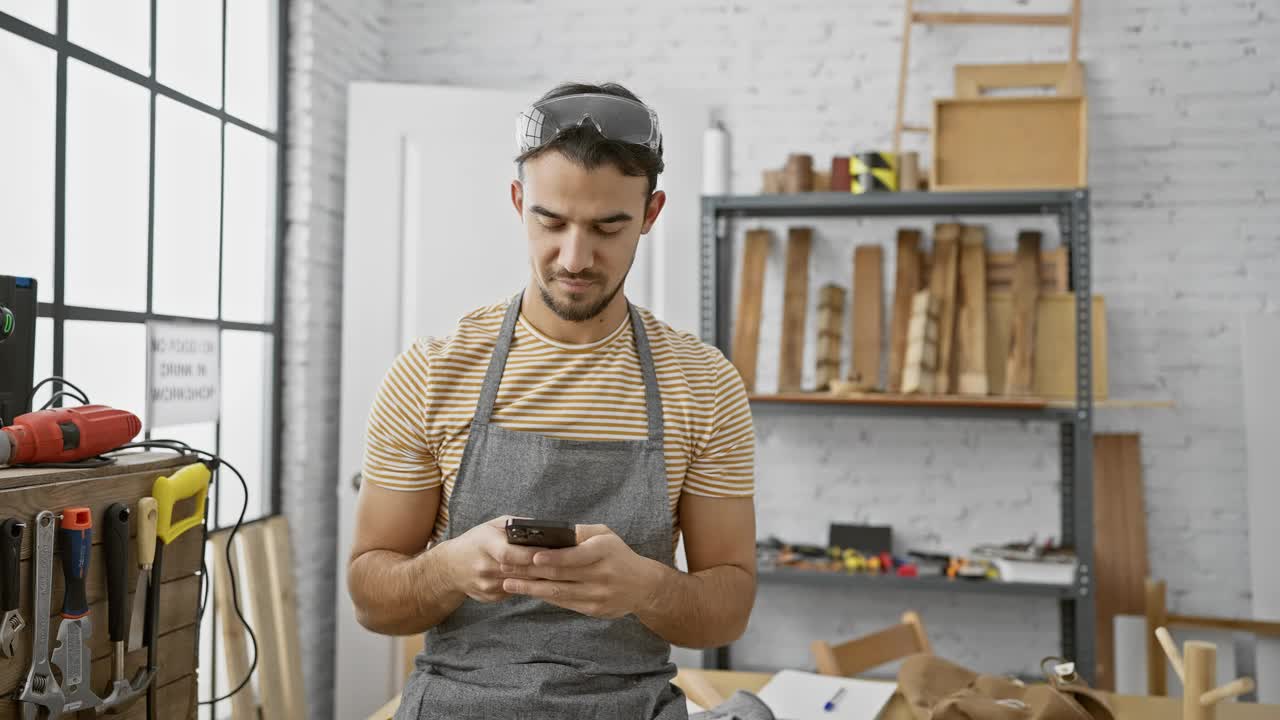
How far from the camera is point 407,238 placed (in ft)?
11.7

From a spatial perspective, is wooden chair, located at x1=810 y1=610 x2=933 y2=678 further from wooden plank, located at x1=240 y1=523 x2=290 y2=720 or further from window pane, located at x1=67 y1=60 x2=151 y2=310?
window pane, located at x1=67 y1=60 x2=151 y2=310

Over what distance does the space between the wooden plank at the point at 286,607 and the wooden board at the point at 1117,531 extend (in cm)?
271

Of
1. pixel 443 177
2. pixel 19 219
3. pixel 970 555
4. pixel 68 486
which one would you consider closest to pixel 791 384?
pixel 970 555

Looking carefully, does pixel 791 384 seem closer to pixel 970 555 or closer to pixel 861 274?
pixel 861 274

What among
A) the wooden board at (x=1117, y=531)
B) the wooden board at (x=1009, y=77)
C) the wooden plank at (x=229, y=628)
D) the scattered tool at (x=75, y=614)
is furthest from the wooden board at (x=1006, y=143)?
the scattered tool at (x=75, y=614)

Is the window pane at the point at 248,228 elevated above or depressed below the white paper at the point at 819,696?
above

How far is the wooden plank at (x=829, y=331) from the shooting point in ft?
12.2

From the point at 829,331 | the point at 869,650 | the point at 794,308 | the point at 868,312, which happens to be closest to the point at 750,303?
the point at 794,308

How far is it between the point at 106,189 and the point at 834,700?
6.99 ft

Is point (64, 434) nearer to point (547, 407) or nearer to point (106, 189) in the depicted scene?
point (547, 407)

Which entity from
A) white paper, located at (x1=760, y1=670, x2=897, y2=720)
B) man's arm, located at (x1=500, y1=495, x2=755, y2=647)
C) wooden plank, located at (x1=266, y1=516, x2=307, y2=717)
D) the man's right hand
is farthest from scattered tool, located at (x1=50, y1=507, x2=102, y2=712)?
wooden plank, located at (x1=266, y1=516, x2=307, y2=717)

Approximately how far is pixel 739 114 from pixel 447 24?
1.22 meters

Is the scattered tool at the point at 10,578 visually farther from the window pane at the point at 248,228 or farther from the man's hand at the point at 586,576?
the window pane at the point at 248,228

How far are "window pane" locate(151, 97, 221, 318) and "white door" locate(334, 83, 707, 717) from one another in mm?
522
